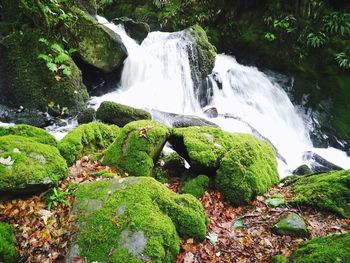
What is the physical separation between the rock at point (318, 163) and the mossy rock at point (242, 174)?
5.91 m

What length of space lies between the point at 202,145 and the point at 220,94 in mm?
8997

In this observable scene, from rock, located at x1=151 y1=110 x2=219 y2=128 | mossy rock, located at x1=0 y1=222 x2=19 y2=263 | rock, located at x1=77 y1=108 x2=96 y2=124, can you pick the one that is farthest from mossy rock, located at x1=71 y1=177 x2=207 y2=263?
rock, located at x1=151 y1=110 x2=219 y2=128

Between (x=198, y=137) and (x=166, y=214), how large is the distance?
2129 mm

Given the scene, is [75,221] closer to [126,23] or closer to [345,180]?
[345,180]

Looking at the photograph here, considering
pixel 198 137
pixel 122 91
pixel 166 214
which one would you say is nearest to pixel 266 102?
pixel 122 91

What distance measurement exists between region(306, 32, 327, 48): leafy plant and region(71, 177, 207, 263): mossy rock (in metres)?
13.6

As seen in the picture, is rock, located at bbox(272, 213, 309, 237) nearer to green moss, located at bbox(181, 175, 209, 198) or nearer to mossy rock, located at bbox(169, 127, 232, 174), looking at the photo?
green moss, located at bbox(181, 175, 209, 198)

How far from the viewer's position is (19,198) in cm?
407

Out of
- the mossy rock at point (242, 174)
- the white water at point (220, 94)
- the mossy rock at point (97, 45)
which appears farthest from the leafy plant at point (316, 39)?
the mossy rock at point (242, 174)

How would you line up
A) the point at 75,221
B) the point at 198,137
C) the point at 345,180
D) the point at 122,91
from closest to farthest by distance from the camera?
the point at 75,221
the point at 345,180
the point at 198,137
the point at 122,91

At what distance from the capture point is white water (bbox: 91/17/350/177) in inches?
490

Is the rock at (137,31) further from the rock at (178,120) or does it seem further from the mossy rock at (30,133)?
the mossy rock at (30,133)

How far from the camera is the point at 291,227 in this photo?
14.3 ft

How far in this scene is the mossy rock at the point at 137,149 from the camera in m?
5.22
